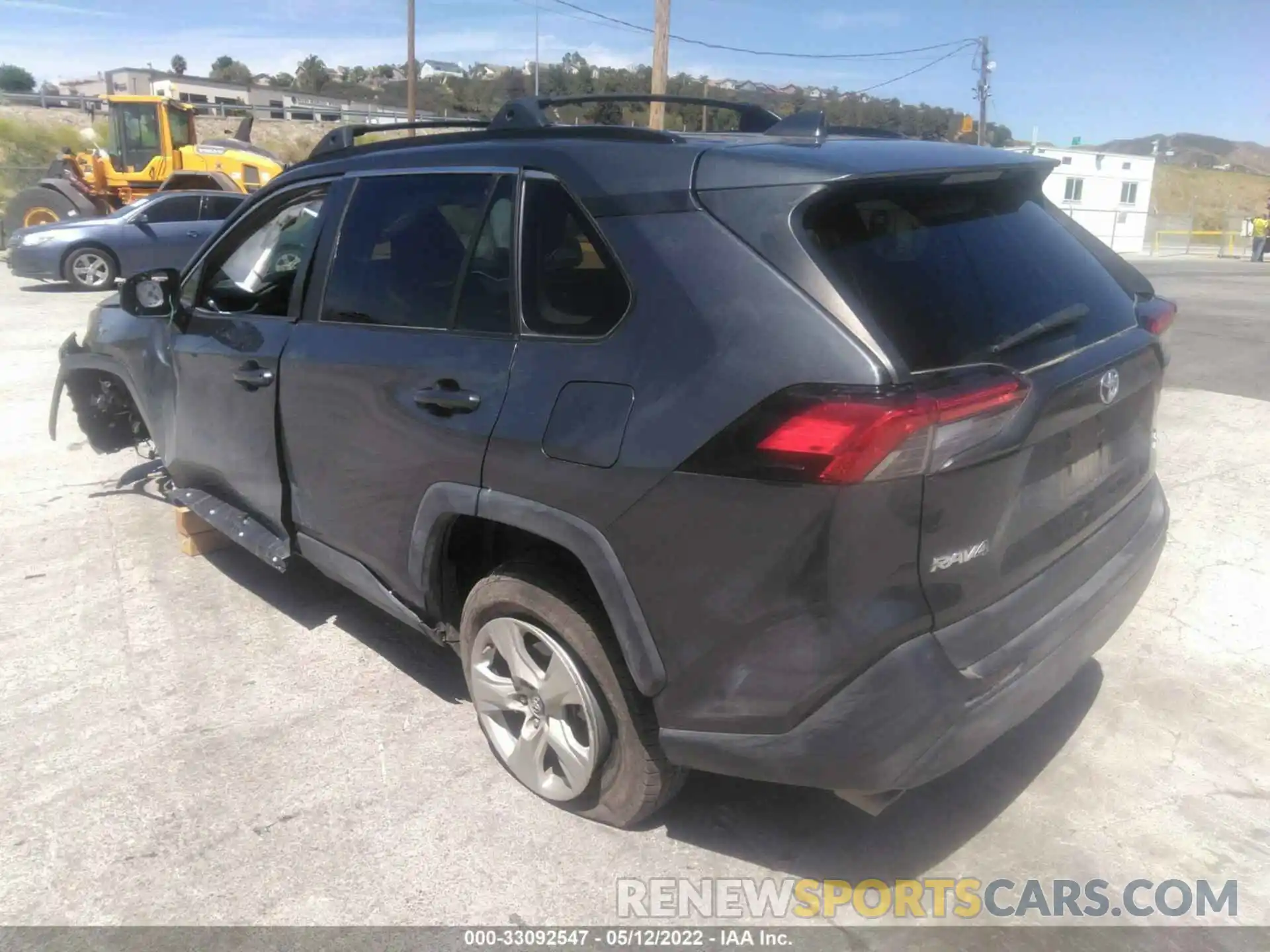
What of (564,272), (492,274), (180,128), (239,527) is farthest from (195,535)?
(180,128)

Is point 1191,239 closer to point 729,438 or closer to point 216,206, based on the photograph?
point 216,206

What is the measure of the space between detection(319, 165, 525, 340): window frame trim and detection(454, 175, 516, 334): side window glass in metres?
0.01

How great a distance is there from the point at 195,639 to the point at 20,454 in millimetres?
3566

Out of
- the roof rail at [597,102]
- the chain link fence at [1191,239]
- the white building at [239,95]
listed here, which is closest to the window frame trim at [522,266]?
the roof rail at [597,102]

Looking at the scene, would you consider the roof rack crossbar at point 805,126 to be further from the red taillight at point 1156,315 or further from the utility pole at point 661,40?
the utility pole at point 661,40

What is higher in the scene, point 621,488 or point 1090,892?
point 621,488

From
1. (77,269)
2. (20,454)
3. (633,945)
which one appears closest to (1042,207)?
(633,945)

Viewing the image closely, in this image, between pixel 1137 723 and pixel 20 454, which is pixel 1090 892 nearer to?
pixel 1137 723

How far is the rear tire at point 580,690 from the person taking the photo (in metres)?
2.69

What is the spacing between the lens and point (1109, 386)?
267 cm

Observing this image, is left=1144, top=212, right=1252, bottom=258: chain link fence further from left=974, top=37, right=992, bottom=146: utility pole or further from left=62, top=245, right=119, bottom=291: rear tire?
left=62, top=245, right=119, bottom=291: rear tire

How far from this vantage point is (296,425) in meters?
3.63

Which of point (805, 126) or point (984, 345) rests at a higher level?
point (805, 126)

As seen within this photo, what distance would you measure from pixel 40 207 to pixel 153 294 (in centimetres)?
1906
